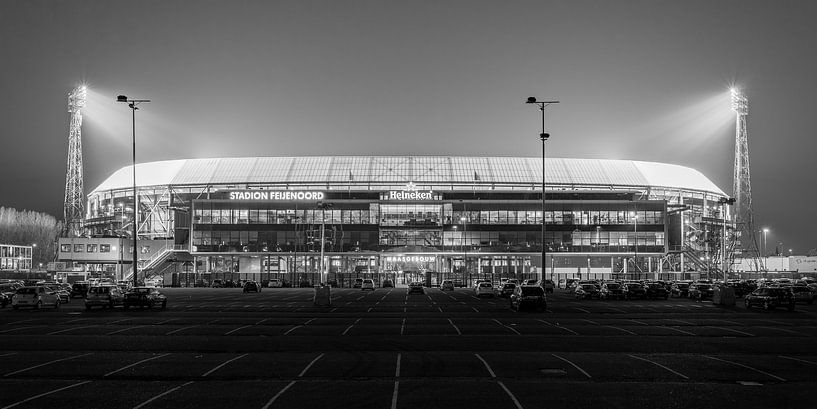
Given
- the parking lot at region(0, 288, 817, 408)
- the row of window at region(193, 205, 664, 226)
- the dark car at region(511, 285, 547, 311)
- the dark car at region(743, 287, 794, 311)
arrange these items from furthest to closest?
the row of window at region(193, 205, 664, 226) → the dark car at region(743, 287, 794, 311) → the dark car at region(511, 285, 547, 311) → the parking lot at region(0, 288, 817, 408)

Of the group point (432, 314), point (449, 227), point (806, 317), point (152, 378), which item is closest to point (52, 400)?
point (152, 378)

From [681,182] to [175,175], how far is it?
4708 inches

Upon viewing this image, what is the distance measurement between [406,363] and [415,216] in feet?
388

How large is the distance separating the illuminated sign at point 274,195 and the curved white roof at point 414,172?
21.5m

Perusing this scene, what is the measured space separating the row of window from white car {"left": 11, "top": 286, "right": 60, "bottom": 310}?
271 ft

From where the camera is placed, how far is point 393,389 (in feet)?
60.4

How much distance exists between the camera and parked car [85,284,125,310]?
5289cm

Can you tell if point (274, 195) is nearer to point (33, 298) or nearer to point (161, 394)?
point (33, 298)

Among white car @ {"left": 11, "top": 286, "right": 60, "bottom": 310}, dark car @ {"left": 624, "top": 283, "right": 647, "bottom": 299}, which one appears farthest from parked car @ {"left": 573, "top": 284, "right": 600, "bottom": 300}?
white car @ {"left": 11, "top": 286, "right": 60, "bottom": 310}

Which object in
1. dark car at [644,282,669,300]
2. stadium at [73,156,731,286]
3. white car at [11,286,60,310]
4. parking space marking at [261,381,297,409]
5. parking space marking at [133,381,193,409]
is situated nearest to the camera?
parking space marking at [261,381,297,409]

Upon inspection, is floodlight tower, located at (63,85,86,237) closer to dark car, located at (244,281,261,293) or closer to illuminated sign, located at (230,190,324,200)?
illuminated sign, located at (230,190,324,200)

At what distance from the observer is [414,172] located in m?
→ 167

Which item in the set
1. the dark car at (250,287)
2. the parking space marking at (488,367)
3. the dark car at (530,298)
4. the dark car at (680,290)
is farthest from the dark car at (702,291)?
the parking space marking at (488,367)

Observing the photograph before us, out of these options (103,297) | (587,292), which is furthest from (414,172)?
(103,297)
